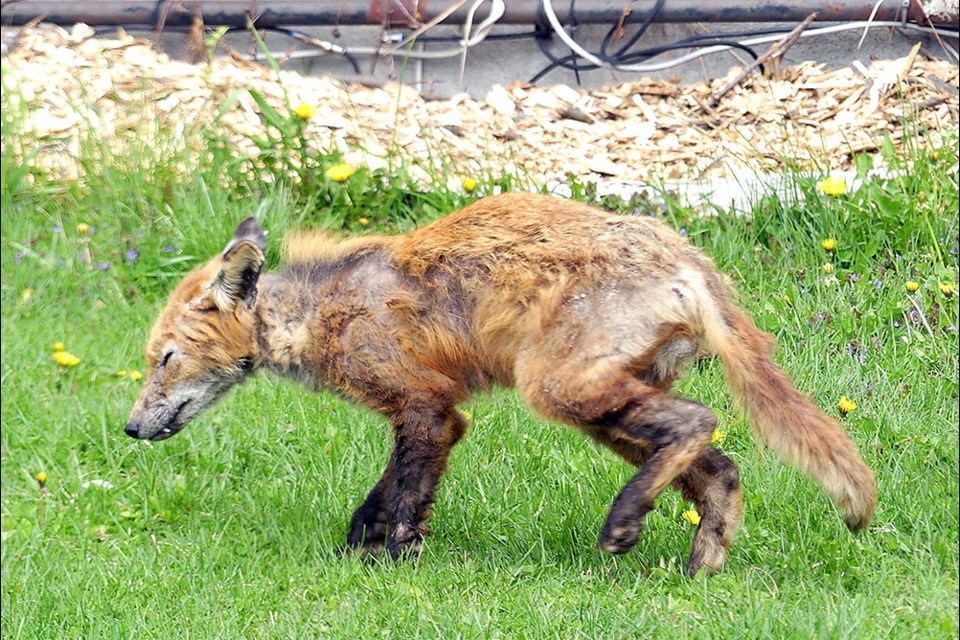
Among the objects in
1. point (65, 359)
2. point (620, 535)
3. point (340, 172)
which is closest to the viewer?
point (620, 535)

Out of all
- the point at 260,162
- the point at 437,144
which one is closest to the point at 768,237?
the point at 437,144

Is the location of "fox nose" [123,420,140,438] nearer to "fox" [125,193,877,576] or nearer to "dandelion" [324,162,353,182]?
"fox" [125,193,877,576]

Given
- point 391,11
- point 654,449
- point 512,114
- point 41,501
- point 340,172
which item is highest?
point 391,11

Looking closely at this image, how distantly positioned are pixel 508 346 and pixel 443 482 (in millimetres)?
1101

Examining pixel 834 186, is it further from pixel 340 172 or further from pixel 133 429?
pixel 133 429

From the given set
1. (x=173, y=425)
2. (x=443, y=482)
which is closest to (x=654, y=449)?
(x=443, y=482)

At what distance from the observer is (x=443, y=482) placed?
5.59 metres

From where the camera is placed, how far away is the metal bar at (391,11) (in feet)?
25.8

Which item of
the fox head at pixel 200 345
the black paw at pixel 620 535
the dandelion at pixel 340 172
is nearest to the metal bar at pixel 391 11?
the dandelion at pixel 340 172

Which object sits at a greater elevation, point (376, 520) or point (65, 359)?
point (376, 520)

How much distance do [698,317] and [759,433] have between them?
50 cm

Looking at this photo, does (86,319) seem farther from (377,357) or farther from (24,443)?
(377,357)

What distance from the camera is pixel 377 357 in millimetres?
4957

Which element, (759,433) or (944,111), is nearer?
(759,433)
